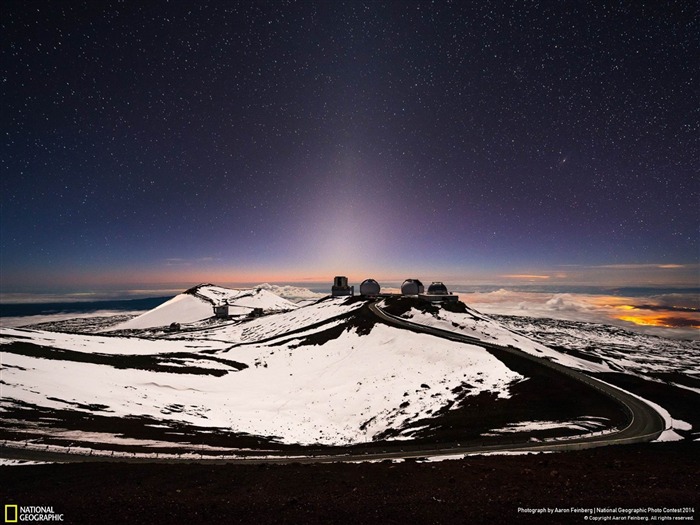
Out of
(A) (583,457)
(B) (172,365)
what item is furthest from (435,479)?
(B) (172,365)

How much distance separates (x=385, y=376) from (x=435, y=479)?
3831 cm

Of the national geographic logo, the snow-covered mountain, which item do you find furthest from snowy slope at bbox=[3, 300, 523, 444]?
the national geographic logo

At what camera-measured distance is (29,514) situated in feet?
36.0

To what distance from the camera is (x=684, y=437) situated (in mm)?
24906

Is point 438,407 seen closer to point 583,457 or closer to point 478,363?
point 478,363

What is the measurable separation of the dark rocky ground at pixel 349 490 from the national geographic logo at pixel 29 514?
0.27m

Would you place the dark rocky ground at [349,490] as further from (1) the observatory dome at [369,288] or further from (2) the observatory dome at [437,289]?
(1) the observatory dome at [369,288]

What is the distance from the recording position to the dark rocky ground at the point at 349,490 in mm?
10906

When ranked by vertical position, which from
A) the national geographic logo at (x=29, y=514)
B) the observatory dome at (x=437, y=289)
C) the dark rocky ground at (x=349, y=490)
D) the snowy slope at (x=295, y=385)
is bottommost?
the snowy slope at (x=295, y=385)

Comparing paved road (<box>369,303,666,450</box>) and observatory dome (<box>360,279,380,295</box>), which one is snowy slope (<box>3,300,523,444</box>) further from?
observatory dome (<box>360,279,380,295</box>)

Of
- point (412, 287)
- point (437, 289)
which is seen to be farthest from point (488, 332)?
point (412, 287)

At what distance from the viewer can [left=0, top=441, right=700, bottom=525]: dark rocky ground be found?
10906 millimetres

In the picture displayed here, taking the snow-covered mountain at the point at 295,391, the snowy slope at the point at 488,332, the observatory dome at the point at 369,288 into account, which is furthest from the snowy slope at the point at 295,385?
the observatory dome at the point at 369,288

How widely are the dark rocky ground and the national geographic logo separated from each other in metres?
0.27
